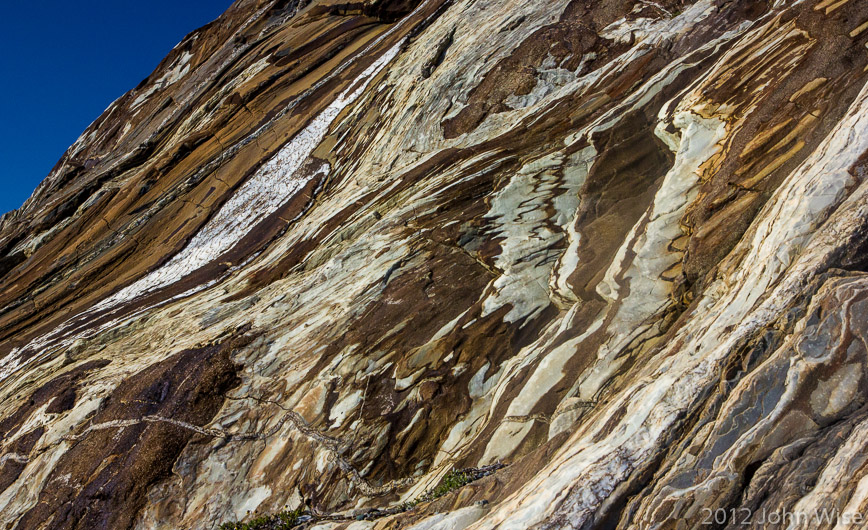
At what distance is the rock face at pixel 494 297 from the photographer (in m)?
6.66

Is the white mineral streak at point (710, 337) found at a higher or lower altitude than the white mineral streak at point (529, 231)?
lower

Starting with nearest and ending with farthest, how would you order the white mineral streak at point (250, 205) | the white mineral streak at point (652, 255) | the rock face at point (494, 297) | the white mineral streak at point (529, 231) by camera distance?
the rock face at point (494, 297)
the white mineral streak at point (652, 255)
the white mineral streak at point (529, 231)
the white mineral streak at point (250, 205)

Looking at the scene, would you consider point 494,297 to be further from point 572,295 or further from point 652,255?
point 652,255

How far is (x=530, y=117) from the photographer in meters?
13.6

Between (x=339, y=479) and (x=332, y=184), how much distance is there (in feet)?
28.5

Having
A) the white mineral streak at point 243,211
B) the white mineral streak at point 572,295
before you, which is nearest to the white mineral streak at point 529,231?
the white mineral streak at point 572,295

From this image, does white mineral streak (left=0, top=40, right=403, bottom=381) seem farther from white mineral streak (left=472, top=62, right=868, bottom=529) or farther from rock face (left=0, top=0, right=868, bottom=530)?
white mineral streak (left=472, top=62, right=868, bottom=529)

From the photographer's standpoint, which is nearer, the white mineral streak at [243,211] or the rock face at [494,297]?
the rock face at [494,297]

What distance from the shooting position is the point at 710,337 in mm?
7621

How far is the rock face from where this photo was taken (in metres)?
6.66

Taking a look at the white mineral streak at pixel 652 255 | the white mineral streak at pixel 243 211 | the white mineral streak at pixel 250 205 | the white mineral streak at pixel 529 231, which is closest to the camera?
the white mineral streak at pixel 652 255

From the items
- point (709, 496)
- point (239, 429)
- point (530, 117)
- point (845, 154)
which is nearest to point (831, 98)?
point (845, 154)

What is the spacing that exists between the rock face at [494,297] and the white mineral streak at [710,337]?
44 mm

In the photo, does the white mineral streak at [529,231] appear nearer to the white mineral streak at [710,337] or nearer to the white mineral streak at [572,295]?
the white mineral streak at [572,295]
